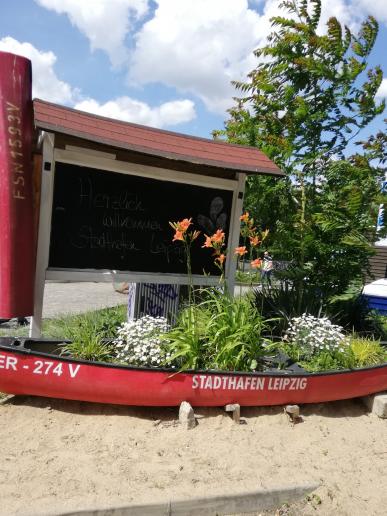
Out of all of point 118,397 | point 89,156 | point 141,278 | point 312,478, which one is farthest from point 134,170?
point 312,478

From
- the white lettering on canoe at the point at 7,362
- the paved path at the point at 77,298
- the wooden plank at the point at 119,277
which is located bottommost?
the paved path at the point at 77,298

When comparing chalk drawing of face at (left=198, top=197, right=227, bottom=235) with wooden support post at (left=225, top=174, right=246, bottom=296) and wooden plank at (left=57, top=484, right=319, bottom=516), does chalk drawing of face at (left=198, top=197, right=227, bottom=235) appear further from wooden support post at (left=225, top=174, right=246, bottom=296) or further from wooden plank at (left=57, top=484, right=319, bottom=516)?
wooden plank at (left=57, top=484, right=319, bottom=516)

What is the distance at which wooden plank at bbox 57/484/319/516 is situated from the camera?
273 centimetres

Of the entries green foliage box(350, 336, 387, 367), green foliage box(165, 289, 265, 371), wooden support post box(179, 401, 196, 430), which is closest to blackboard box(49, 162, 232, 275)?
green foliage box(165, 289, 265, 371)

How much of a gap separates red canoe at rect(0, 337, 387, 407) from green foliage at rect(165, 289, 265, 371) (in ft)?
0.66

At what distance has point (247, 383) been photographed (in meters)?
4.04

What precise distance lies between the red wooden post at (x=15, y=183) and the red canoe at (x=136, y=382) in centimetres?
53

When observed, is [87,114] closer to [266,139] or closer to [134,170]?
[134,170]

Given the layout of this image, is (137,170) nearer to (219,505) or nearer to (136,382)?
(136,382)

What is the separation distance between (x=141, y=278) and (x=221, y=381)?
1761 mm

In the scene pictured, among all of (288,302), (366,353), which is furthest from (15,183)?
(366,353)

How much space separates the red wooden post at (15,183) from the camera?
3807 mm

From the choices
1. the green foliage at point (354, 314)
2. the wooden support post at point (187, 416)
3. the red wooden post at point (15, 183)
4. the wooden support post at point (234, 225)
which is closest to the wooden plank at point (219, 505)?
the wooden support post at point (187, 416)

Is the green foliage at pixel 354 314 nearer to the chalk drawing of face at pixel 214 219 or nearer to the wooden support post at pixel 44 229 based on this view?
the chalk drawing of face at pixel 214 219
